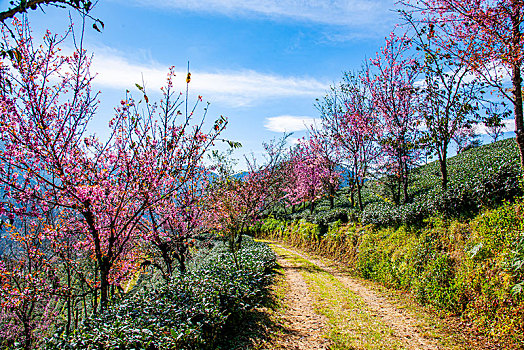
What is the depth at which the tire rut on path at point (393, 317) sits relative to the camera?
17.5 feet

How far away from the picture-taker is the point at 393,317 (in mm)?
6582

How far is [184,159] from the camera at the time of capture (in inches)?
223

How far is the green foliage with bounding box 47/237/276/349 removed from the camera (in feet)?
13.0

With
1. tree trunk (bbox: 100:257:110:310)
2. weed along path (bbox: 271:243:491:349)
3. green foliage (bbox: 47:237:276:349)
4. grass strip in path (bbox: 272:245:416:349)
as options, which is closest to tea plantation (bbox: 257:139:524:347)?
weed along path (bbox: 271:243:491:349)

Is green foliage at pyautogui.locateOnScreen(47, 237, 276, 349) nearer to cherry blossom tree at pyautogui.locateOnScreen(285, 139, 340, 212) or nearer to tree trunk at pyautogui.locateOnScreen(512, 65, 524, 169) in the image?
tree trunk at pyautogui.locateOnScreen(512, 65, 524, 169)

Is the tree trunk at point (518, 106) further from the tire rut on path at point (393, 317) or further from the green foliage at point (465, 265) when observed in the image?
the tire rut on path at point (393, 317)

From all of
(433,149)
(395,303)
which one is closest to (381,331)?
(395,303)

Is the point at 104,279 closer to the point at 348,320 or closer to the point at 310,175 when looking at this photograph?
the point at 348,320

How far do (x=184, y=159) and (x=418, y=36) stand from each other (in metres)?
6.15

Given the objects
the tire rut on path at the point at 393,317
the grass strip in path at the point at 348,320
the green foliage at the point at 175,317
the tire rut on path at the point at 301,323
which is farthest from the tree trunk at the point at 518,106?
the green foliage at the point at 175,317

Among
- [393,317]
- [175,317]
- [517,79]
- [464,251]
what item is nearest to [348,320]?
[393,317]

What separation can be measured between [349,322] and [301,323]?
1049mm

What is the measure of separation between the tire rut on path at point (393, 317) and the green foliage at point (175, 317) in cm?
300

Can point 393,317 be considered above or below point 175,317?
below
